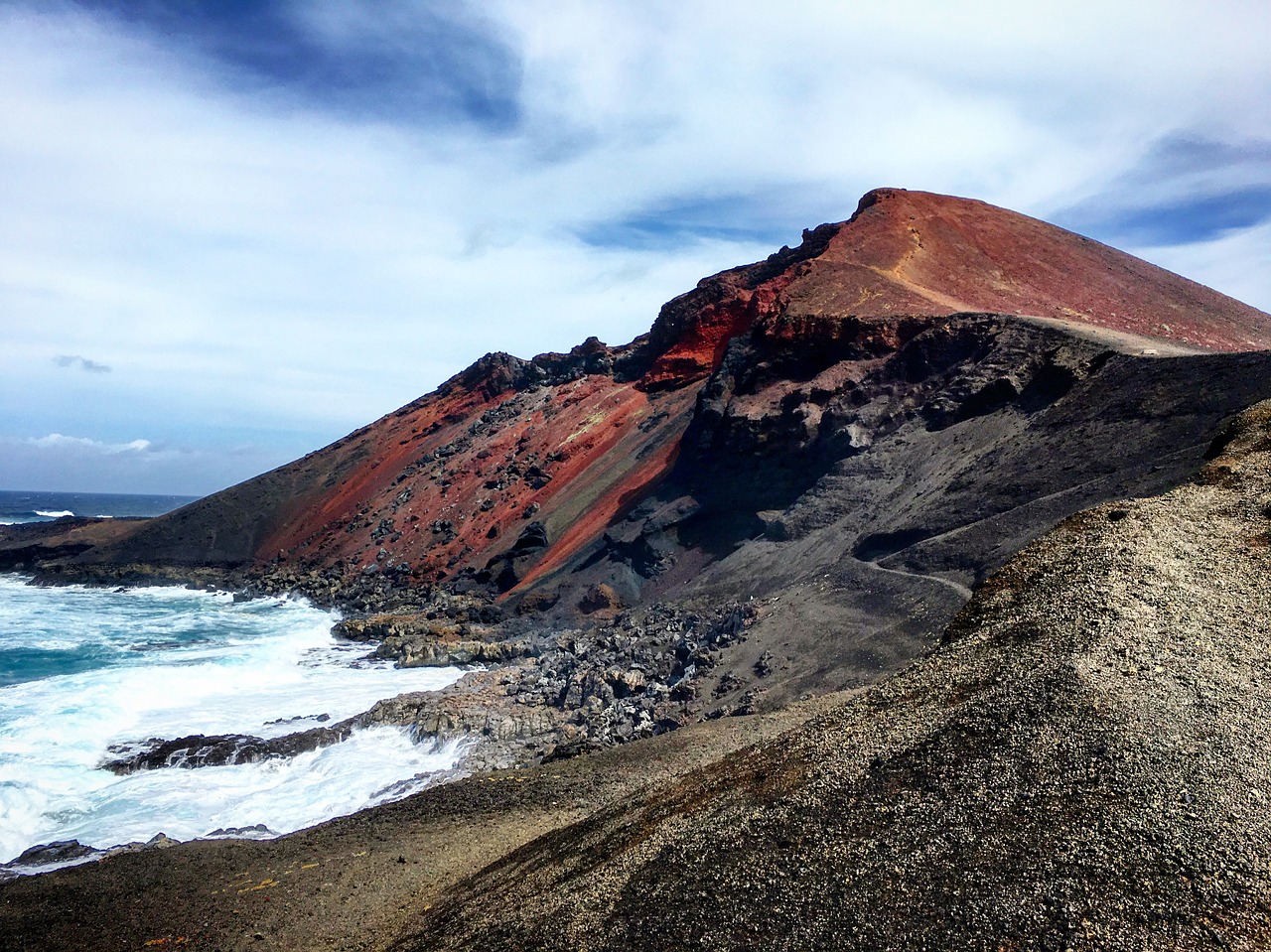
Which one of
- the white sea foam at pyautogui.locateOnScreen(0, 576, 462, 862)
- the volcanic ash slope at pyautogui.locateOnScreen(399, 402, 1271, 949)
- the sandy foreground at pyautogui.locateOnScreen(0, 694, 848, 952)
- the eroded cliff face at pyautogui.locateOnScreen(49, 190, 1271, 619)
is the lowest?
the white sea foam at pyautogui.locateOnScreen(0, 576, 462, 862)

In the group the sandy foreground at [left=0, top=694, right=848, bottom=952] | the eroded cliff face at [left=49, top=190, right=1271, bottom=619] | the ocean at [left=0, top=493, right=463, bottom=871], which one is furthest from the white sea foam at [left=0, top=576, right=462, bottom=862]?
the eroded cliff face at [left=49, top=190, right=1271, bottom=619]

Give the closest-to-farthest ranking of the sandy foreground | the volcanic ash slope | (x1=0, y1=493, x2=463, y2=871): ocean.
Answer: the volcanic ash slope
the sandy foreground
(x1=0, y1=493, x2=463, y2=871): ocean

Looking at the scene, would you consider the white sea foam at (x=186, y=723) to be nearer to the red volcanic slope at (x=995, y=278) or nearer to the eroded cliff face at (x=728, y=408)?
the eroded cliff face at (x=728, y=408)

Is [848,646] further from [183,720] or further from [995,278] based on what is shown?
[995,278]

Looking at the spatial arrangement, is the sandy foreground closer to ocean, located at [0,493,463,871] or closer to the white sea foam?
ocean, located at [0,493,463,871]

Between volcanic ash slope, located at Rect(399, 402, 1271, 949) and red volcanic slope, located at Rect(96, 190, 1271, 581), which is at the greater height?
red volcanic slope, located at Rect(96, 190, 1271, 581)

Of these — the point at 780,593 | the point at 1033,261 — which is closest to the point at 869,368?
the point at 780,593

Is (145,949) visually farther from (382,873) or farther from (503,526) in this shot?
(503,526)
